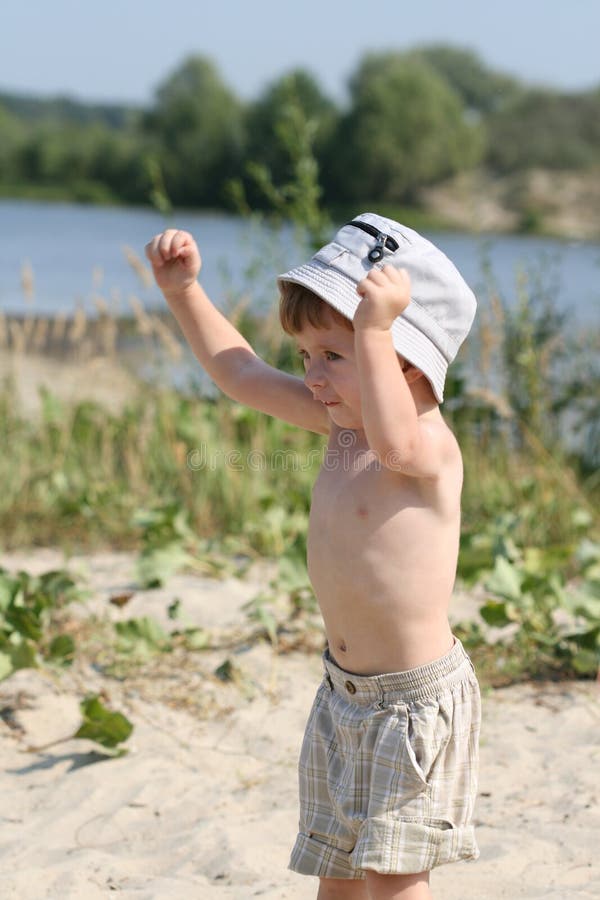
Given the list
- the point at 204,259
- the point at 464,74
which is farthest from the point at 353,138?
the point at 464,74

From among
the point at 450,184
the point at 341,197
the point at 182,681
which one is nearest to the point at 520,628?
the point at 182,681

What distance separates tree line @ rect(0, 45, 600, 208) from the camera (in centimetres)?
1786

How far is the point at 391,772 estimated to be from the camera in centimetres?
168

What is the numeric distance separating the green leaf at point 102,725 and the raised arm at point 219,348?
889mm

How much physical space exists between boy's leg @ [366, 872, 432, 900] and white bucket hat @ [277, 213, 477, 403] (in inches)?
29.8

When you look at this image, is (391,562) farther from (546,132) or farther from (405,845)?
(546,132)

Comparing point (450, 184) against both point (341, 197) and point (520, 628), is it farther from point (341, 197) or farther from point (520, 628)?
point (520, 628)

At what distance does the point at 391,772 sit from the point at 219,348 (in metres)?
0.85

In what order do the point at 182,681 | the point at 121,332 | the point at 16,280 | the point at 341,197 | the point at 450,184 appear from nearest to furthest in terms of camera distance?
the point at 182,681, the point at 121,332, the point at 16,280, the point at 341,197, the point at 450,184

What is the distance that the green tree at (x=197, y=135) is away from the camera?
21516 mm

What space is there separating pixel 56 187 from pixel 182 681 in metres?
29.0

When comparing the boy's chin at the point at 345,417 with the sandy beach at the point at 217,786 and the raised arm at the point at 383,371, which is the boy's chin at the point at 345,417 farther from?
the sandy beach at the point at 217,786

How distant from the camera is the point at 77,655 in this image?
3105mm

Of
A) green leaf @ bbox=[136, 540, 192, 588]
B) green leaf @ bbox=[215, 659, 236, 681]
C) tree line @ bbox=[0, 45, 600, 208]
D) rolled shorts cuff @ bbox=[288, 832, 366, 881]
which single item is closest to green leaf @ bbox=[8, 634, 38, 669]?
green leaf @ bbox=[215, 659, 236, 681]
